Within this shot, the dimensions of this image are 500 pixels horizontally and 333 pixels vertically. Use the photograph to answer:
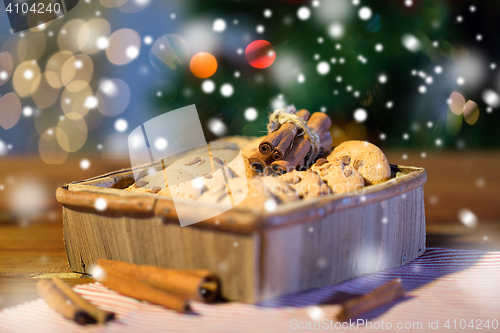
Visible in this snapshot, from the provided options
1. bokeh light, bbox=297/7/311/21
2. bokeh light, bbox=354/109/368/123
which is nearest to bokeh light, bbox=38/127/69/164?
bokeh light, bbox=297/7/311/21

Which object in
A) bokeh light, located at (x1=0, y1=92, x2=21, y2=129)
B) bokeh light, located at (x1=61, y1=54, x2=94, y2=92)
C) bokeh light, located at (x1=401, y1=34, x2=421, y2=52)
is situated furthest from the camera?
bokeh light, located at (x1=0, y1=92, x2=21, y2=129)

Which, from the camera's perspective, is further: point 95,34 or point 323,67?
point 95,34

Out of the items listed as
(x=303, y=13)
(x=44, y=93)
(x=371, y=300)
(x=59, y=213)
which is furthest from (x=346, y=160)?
(x=44, y=93)

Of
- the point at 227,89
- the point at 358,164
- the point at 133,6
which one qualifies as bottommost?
the point at 358,164

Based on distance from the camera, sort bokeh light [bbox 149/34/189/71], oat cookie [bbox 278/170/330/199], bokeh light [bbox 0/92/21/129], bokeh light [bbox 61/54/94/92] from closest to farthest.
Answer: oat cookie [bbox 278/170/330/199], bokeh light [bbox 149/34/189/71], bokeh light [bbox 61/54/94/92], bokeh light [bbox 0/92/21/129]

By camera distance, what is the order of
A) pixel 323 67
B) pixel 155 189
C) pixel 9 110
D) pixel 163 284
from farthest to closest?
1. pixel 9 110
2. pixel 323 67
3. pixel 155 189
4. pixel 163 284

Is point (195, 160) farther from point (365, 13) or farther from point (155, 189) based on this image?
point (365, 13)

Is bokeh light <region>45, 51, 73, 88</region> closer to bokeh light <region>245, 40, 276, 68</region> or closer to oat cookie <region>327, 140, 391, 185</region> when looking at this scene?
bokeh light <region>245, 40, 276, 68</region>
